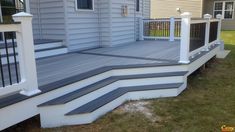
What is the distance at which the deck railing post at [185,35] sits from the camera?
4508mm

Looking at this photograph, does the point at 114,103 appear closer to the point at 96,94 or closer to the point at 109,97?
the point at 109,97

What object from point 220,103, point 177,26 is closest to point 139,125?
point 220,103

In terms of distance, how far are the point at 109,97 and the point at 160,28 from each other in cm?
625

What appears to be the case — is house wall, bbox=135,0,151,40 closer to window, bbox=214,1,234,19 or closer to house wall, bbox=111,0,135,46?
house wall, bbox=111,0,135,46

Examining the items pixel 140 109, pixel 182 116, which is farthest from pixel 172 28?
pixel 182 116

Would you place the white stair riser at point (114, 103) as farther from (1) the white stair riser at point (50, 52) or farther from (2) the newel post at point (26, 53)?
(1) the white stair riser at point (50, 52)

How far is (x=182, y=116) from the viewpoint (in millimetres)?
3477

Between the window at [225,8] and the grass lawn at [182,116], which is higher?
the window at [225,8]

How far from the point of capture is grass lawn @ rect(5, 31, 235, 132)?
3.14m

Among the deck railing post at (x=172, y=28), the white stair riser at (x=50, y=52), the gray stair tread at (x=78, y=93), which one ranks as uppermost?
the deck railing post at (x=172, y=28)

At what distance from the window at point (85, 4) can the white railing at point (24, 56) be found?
3743 millimetres

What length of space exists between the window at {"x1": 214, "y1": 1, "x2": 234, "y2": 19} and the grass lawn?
16.1m

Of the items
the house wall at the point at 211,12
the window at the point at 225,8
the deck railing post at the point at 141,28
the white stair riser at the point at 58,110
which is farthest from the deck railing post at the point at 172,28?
the window at the point at 225,8

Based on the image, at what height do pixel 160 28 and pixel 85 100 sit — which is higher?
pixel 160 28
